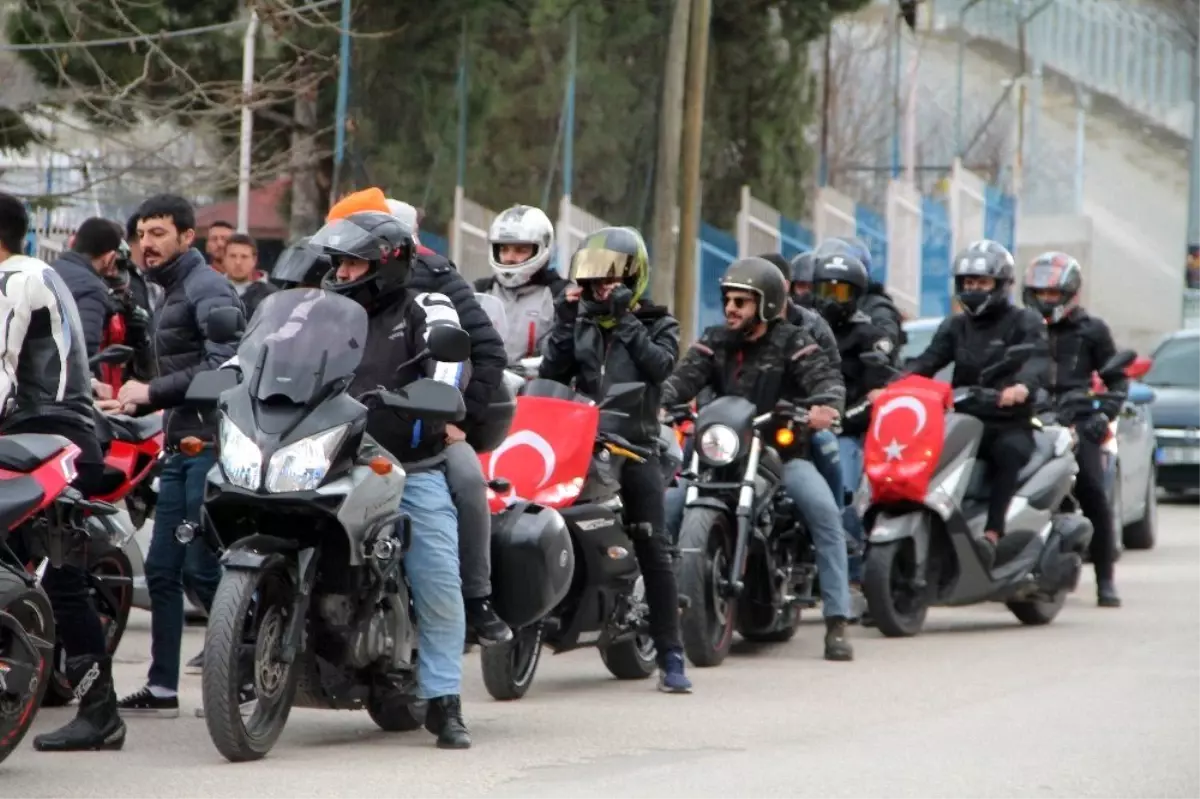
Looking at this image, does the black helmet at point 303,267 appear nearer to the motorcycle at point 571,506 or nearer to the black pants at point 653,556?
the motorcycle at point 571,506

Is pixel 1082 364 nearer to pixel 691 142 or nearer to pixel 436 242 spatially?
pixel 691 142

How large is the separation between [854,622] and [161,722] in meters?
5.34

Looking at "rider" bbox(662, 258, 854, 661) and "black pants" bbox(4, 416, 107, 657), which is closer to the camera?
"black pants" bbox(4, 416, 107, 657)

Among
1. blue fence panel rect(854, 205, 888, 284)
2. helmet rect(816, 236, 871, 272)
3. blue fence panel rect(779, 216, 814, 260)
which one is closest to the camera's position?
helmet rect(816, 236, 871, 272)

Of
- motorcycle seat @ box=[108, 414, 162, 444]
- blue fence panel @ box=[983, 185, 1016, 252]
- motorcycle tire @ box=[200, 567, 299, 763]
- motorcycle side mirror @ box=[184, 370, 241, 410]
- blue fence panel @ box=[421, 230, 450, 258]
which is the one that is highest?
blue fence panel @ box=[983, 185, 1016, 252]

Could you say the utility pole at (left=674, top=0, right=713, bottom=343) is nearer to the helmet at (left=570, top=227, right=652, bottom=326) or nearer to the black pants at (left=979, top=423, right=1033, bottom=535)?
the black pants at (left=979, top=423, right=1033, bottom=535)

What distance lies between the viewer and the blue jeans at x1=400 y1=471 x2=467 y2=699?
877 centimetres

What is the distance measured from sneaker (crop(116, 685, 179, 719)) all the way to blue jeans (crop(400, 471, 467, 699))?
1.32 m

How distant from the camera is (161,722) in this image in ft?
31.2

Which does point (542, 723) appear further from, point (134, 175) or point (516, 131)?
point (516, 131)

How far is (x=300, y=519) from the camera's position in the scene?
8367 mm

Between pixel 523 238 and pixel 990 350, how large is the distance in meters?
3.42

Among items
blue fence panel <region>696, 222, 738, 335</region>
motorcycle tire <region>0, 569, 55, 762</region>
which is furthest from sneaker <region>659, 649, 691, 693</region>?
blue fence panel <region>696, 222, 738, 335</region>

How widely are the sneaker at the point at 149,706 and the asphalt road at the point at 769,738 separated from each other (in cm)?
8
